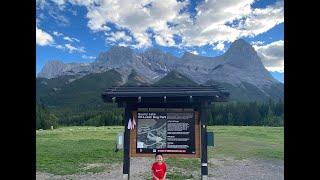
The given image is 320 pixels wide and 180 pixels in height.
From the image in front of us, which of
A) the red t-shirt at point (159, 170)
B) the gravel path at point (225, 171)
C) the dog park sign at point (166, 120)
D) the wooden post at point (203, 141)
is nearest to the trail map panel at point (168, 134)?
the dog park sign at point (166, 120)

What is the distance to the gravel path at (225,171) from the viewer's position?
60.1 feet

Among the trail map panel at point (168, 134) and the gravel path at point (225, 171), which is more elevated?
the trail map panel at point (168, 134)

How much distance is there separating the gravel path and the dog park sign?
195 inches

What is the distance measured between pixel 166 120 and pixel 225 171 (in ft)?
28.4

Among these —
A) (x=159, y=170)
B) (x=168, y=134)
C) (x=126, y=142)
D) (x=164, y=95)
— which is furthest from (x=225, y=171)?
(x=159, y=170)

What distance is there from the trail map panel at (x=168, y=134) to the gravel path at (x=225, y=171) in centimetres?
499

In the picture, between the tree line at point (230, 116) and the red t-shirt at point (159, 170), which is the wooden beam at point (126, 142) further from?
the tree line at point (230, 116)

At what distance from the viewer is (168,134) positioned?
1312cm

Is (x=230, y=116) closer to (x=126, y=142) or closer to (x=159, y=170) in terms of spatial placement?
(x=126, y=142)

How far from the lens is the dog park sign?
1300 cm
